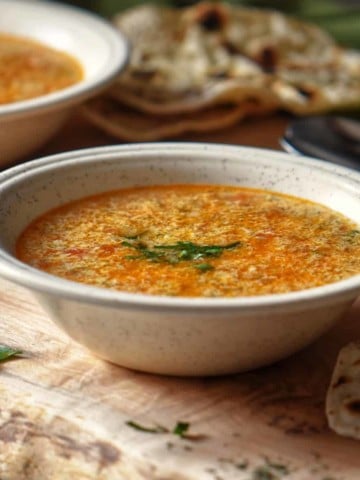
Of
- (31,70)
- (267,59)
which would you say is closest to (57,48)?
(31,70)

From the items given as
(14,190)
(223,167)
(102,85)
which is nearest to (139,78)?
(102,85)

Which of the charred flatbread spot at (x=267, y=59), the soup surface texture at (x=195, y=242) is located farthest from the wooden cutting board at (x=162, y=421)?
the charred flatbread spot at (x=267, y=59)

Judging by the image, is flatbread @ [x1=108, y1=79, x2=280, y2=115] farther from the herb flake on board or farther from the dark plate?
the herb flake on board

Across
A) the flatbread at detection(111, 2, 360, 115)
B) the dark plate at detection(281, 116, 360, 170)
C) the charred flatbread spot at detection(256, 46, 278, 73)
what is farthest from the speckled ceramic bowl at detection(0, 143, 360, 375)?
the charred flatbread spot at detection(256, 46, 278, 73)

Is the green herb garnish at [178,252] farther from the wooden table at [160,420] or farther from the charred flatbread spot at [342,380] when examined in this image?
the charred flatbread spot at [342,380]

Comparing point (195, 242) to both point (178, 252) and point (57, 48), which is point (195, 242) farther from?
point (57, 48)

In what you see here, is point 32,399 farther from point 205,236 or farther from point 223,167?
point 223,167
